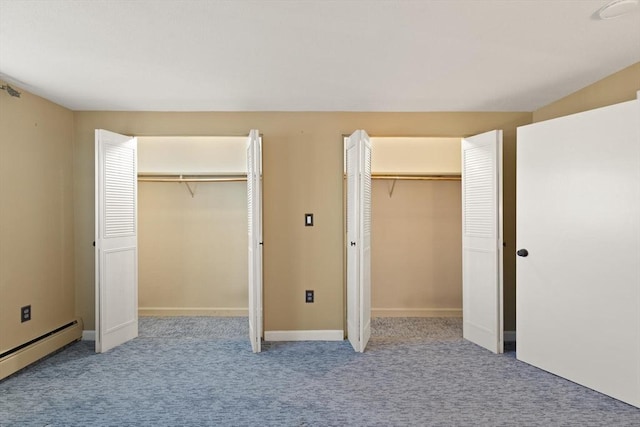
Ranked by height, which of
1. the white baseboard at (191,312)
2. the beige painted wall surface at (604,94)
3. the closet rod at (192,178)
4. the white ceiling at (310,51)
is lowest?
the white baseboard at (191,312)

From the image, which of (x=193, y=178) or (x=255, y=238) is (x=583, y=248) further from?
(x=193, y=178)

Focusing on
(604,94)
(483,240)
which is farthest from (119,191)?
(604,94)

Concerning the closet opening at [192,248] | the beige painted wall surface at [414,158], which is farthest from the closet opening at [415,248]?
the closet opening at [192,248]

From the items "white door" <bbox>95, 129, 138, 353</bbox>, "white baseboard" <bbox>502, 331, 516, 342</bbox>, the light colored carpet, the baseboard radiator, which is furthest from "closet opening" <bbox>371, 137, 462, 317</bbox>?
the baseboard radiator

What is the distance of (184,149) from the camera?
478cm

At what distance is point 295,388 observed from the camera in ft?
9.27

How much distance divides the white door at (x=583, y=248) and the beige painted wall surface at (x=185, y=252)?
3.12m

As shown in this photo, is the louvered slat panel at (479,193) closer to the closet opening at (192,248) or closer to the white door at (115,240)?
the closet opening at (192,248)

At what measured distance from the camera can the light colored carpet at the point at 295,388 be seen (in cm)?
242

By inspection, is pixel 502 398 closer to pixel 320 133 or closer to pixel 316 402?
pixel 316 402

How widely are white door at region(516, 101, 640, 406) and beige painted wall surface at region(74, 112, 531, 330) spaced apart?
0.78 meters

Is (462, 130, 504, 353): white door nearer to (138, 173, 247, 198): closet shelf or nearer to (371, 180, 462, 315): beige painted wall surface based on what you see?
(371, 180, 462, 315): beige painted wall surface

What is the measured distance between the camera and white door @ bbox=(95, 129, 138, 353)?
11.7 ft

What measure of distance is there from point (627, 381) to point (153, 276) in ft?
15.4
